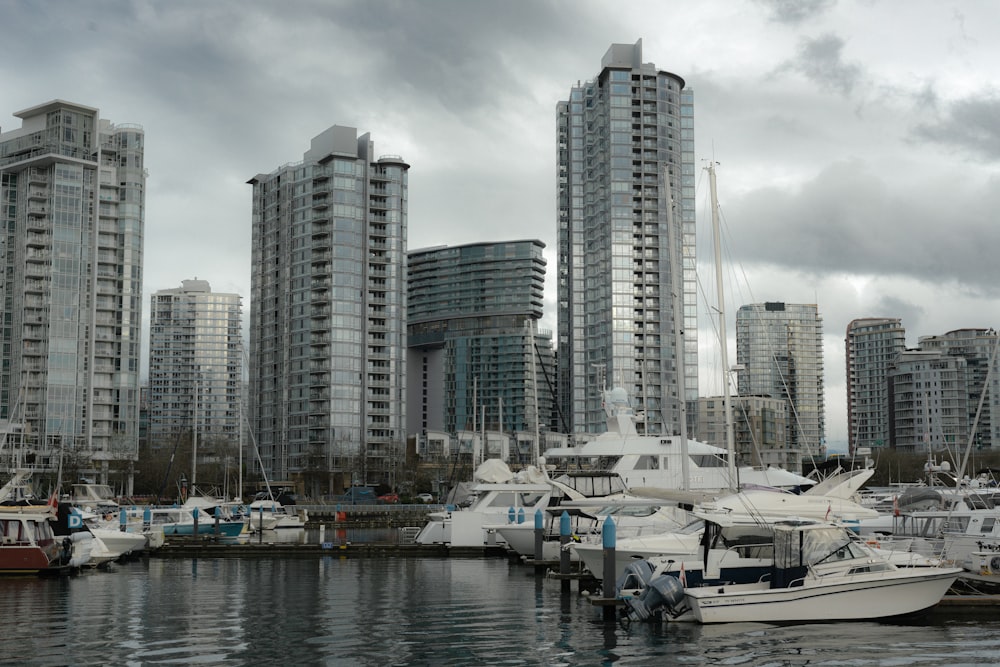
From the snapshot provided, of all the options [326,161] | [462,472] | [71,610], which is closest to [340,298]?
[326,161]

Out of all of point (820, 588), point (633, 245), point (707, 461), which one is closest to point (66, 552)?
point (820, 588)

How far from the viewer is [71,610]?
100 ft

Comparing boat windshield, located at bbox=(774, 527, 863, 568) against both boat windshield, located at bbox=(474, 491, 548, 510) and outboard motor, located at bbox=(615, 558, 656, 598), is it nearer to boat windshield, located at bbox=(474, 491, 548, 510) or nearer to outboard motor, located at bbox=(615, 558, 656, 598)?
outboard motor, located at bbox=(615, 558, 656, 598)

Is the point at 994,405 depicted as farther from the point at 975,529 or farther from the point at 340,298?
the point at 975,529

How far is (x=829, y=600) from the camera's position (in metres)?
26.2

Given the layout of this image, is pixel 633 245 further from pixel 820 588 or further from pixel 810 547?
pixel 820 588

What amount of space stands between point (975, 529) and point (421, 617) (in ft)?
58.6

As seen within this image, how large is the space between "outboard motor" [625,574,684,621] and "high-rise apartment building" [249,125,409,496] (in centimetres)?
11338

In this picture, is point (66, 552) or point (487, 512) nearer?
point (66, 552)

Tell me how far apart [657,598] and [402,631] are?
6677 millimetres

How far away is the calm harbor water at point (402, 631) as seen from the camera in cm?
2253

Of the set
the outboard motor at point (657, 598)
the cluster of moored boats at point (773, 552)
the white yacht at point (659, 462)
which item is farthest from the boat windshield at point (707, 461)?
the outboard motor at point (657, 598)

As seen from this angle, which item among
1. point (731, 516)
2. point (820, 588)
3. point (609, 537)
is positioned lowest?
point (820, 588)

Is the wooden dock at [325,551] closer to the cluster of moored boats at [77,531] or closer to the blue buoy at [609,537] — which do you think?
the cluster of moored boats at [77,531]
